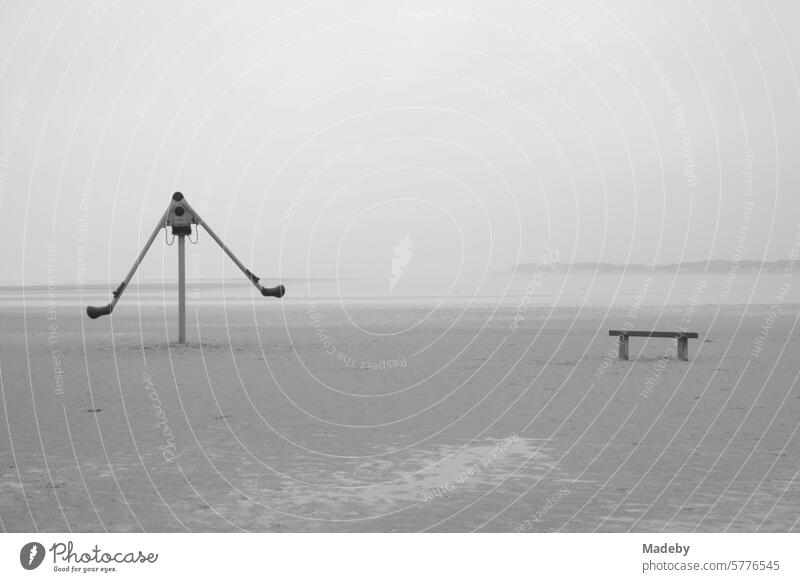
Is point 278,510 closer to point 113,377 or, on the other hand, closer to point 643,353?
point 113,377

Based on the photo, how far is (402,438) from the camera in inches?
434

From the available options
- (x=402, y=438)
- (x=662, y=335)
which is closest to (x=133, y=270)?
(x=402, y=438)

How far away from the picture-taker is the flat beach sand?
725 centimetres

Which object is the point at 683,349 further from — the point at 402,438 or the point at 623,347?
the point at 402,438

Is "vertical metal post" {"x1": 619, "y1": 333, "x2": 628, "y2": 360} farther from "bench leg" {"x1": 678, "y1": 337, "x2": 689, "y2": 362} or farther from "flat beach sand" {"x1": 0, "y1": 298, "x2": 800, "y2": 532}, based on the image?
"bench leg" {"x1": 678, "y1": 337, "x2": 689, "y2": 362}

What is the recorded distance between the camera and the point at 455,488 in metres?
8.17

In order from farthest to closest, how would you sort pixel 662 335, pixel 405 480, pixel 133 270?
pixel 133 270 < pixel 662 335 < pixel 405 480

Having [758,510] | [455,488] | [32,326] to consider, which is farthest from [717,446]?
[32,326]

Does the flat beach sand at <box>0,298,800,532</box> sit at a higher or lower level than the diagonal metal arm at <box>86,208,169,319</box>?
lower

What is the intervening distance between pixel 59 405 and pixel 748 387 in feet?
45.8

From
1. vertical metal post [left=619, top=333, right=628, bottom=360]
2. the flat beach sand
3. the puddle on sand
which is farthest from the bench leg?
the puddle on sand

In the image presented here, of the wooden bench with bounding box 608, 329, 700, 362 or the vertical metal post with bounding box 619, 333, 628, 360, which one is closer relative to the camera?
the wooden bench with bounding box 608, 329, 700, 362
